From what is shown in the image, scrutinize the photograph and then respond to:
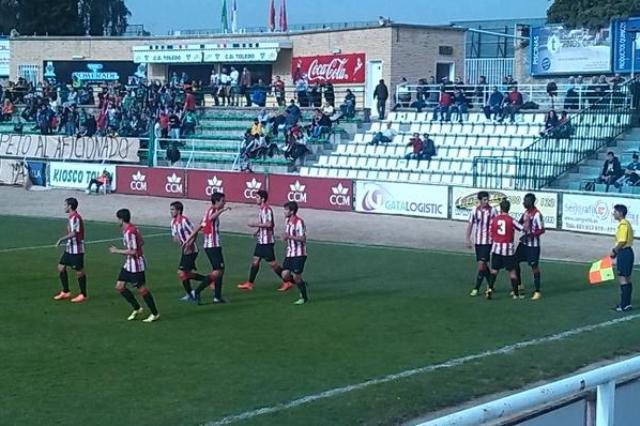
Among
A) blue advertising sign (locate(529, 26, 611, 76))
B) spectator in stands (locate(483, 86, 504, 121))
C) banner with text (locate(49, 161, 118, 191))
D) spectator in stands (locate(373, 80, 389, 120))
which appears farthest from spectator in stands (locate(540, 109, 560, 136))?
banner with text (locate(49, 161, 118, 191))

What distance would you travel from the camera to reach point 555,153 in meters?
31.7

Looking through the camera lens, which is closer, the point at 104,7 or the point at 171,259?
the point at 171,259

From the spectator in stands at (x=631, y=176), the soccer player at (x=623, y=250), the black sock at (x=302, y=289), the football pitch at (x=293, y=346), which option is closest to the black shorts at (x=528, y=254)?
the football pitch at (x=293, y=346)

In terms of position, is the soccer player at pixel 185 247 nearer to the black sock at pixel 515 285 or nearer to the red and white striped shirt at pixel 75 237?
the red and white striped shirt at pixel 75 237

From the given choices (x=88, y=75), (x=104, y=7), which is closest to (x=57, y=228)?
(x=88, y=75)

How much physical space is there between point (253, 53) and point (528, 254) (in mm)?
33092

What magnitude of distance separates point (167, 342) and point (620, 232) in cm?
730

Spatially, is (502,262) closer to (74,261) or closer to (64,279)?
(74,261)

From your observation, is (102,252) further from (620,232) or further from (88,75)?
Result: (88,75)

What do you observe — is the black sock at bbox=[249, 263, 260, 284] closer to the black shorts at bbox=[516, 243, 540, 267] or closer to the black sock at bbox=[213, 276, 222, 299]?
the black sock at bbox=[213, 276, 222, 299]

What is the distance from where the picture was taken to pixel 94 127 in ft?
147

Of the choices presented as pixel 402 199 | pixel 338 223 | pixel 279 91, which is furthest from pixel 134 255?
pixel 279 91

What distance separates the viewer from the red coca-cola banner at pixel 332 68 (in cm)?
4503

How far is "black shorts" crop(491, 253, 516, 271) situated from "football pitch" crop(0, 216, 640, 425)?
563mm
